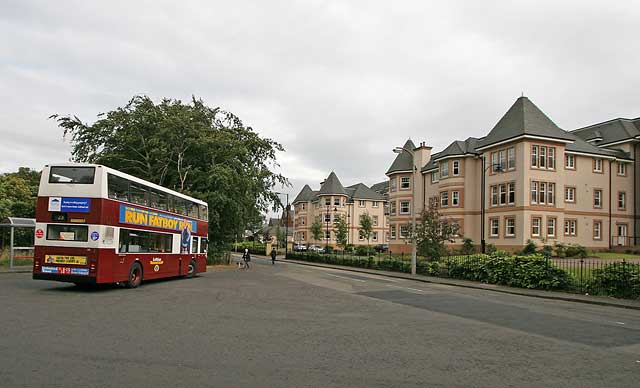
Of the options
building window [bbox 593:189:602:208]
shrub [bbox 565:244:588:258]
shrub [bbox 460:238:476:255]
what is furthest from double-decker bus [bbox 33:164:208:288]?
building window [bbox 593:189:602:208]

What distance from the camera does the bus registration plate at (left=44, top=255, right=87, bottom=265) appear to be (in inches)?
639

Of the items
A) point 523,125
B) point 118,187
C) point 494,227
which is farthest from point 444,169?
point 118,187

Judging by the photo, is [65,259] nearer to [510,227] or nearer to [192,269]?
[192,269]

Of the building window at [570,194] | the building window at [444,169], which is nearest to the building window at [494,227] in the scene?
the building window at [570,194]

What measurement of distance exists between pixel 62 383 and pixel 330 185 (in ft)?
284

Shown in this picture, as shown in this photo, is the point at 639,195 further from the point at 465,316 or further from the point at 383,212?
the point at 383,212

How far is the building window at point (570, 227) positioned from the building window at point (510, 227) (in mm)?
5939

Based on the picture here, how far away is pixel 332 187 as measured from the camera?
3602 inches

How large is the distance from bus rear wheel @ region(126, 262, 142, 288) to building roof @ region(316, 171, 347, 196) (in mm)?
72032

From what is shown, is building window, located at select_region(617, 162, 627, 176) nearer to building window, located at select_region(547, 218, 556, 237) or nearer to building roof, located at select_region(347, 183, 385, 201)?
building window, located at select_region(547, 218, 556, 237)

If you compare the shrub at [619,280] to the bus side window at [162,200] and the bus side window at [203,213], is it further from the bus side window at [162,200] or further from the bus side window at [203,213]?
the bus side window at [203,213]

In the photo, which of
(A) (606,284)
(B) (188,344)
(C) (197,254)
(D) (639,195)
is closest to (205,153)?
(C) (197,254)

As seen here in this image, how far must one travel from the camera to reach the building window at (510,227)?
42.5 metres

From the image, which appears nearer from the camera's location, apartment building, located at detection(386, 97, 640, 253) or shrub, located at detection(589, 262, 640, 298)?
shrub, located at detection(589, 262, 640, 298)
